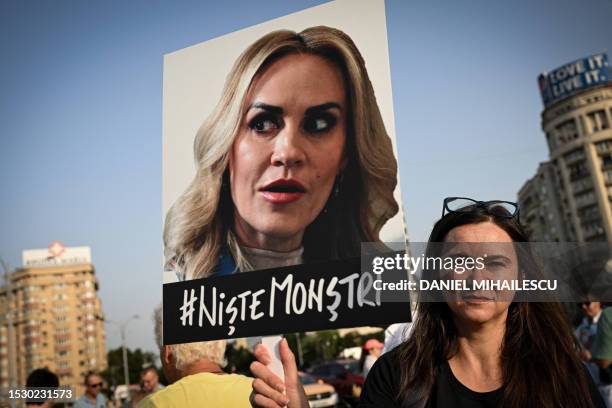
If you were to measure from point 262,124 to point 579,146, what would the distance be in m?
58.0

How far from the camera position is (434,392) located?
57.2 inches

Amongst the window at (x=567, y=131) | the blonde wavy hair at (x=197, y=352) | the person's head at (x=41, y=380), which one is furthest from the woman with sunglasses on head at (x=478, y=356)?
the window at (x=567, y=131)

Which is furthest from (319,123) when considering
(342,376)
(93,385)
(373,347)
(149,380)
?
(342,376)

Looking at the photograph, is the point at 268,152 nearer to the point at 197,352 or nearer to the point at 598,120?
the point at 197,352

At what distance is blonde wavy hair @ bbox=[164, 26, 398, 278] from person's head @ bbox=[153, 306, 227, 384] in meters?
0.65

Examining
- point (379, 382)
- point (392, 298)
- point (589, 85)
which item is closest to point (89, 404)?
point (392, 298)

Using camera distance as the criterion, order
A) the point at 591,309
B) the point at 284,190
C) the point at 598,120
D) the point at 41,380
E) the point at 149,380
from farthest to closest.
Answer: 1. the point at 598,120
2. the point at 149,380
3. the point at 591,309
4. the point at 41,380
5. the point at 284,190

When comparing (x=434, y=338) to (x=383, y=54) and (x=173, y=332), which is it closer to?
(x=173, y=332)

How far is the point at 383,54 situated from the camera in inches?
125

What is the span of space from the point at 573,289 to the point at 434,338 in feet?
2.10

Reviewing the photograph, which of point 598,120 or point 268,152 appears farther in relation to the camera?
point 598,120

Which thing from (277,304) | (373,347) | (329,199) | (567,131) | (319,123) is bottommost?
(373,347)

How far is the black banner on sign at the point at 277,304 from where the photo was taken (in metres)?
2.48

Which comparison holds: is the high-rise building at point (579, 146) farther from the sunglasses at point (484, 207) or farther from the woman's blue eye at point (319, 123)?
the sunglasses at point (484, 207)
